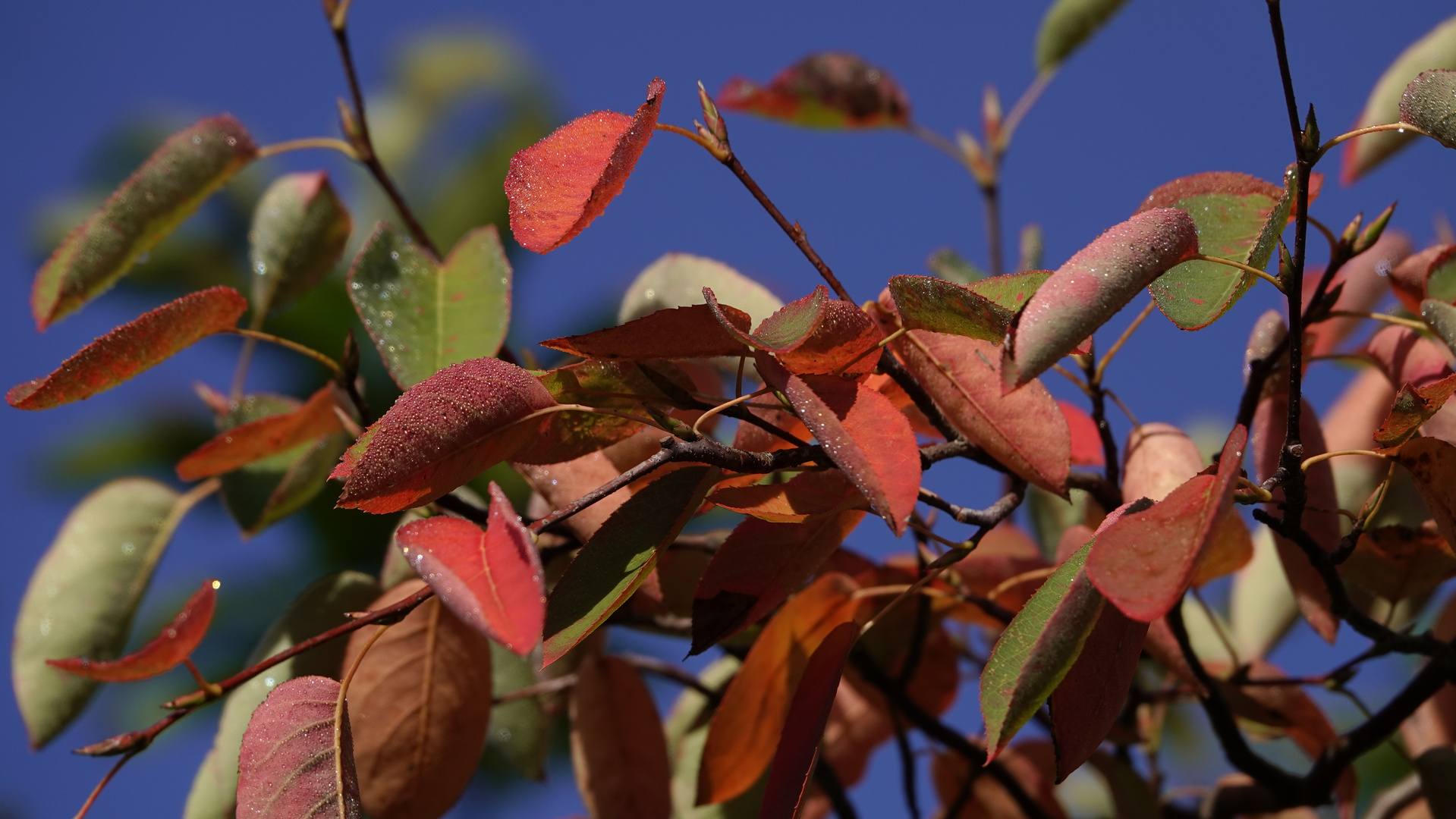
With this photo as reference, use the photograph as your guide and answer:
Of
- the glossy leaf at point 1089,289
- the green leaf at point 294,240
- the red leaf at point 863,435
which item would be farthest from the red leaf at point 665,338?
the green leaf at point 294,240

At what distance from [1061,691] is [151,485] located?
85 cm

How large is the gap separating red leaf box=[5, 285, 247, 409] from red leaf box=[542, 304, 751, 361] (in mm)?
252

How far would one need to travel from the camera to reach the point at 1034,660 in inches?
18.1

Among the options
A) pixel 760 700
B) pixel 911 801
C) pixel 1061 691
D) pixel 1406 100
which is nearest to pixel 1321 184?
pixel 1406 100

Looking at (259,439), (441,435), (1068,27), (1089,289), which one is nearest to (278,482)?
(259,439)

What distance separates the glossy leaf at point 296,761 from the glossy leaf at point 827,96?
27.2 inches

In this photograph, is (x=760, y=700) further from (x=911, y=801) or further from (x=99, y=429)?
(x=99, y=429)

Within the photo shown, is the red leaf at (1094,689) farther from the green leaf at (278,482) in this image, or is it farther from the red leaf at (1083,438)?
the green leaf at (278,482)

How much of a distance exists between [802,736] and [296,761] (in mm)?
257

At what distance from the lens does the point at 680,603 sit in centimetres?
88

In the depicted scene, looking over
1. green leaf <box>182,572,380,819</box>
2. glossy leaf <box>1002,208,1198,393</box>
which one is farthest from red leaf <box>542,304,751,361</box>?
green leaf <box>182,572,380,819</box>

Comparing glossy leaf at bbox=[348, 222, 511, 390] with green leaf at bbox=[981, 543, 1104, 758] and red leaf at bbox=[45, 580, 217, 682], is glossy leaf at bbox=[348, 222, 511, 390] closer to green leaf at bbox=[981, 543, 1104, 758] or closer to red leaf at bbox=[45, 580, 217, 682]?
red leaf at bbox=[45, 580, 217, 682]

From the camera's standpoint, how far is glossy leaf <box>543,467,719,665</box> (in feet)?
1.74

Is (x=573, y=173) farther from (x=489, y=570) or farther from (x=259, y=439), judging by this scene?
(x=259, y=439)
